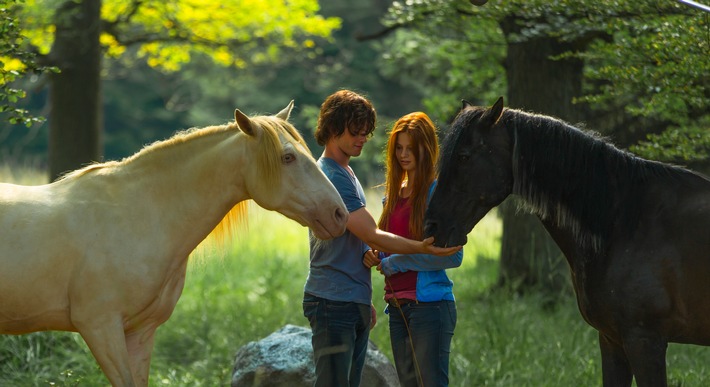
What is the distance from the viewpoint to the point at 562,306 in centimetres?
852

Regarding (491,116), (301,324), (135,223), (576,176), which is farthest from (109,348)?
(301,324)

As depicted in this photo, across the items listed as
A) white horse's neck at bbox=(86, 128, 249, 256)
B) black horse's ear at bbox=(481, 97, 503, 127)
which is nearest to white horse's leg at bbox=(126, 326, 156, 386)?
white horse's neck at bbox=(86, 128, 249, 256)

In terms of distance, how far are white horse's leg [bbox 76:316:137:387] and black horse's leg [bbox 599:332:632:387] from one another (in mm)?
2395

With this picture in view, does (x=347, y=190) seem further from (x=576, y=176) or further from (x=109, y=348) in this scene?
(x=109, y=348)

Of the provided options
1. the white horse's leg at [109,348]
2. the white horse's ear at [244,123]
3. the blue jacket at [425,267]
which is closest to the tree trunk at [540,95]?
the blue jacket at [425,267]

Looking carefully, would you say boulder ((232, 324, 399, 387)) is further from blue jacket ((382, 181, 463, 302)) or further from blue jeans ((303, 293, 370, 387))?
blue jacket ((382, 181, 463, 302))

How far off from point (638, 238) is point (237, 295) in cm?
645

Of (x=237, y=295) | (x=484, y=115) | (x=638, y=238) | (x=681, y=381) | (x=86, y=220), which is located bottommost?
(x=237, y=295)

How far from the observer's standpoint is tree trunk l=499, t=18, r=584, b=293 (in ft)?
29.1

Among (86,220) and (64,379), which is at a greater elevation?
(86,220)

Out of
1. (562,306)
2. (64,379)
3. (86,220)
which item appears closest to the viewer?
(86,220)

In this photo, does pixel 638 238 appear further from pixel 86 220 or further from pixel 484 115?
pixel 86 220

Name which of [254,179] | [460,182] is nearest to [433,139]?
[460,182]

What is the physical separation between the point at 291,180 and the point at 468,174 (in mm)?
857
